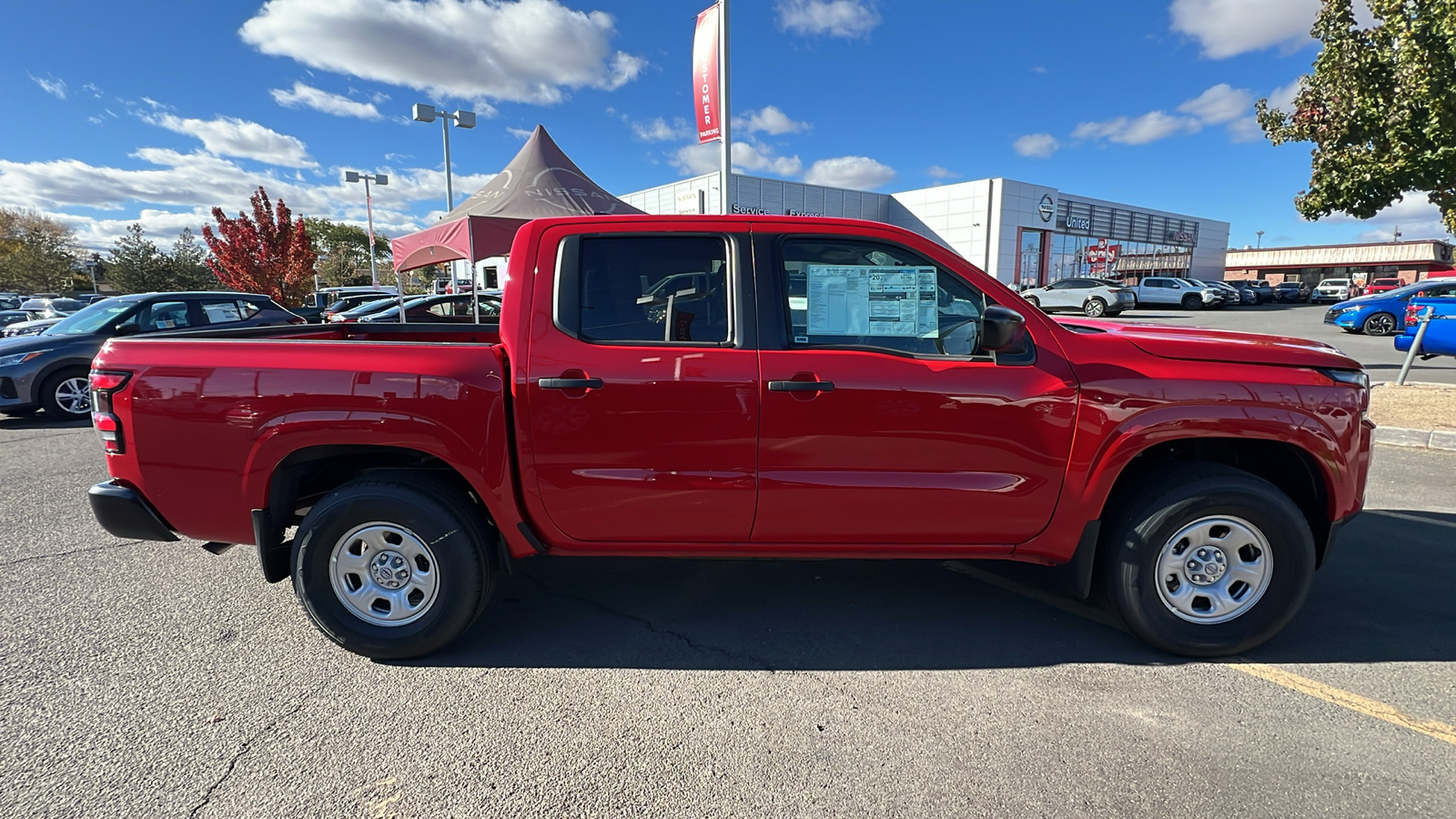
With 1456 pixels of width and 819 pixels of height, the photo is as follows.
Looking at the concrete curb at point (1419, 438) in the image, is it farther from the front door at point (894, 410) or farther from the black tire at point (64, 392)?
the black tire at point (64, 392)

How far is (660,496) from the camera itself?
2898 mm

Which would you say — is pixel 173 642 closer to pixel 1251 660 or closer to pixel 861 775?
pixel 861 775

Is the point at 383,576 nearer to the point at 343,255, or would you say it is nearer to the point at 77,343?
the point at 77,343

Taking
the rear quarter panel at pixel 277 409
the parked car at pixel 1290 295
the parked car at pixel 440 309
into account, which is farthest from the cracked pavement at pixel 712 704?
the parked car at pixel 1290 295

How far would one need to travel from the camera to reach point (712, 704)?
267 cm

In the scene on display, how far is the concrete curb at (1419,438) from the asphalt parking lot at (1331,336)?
2.62 m

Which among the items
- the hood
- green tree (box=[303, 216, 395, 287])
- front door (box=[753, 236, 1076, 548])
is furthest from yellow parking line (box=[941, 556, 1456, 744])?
green tree (box=[303, 216, 395, 287])

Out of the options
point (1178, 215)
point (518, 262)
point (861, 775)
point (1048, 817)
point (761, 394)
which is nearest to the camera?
point (1048, 817)

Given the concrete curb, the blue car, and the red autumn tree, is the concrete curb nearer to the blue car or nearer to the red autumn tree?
the blue car

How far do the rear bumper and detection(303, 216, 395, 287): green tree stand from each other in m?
60.0

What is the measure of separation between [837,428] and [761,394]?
1.14ft

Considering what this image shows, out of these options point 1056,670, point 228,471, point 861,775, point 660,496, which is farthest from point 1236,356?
point 228,471

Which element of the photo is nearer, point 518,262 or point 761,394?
point 761,394

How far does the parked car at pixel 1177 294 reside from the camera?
31317 mm
